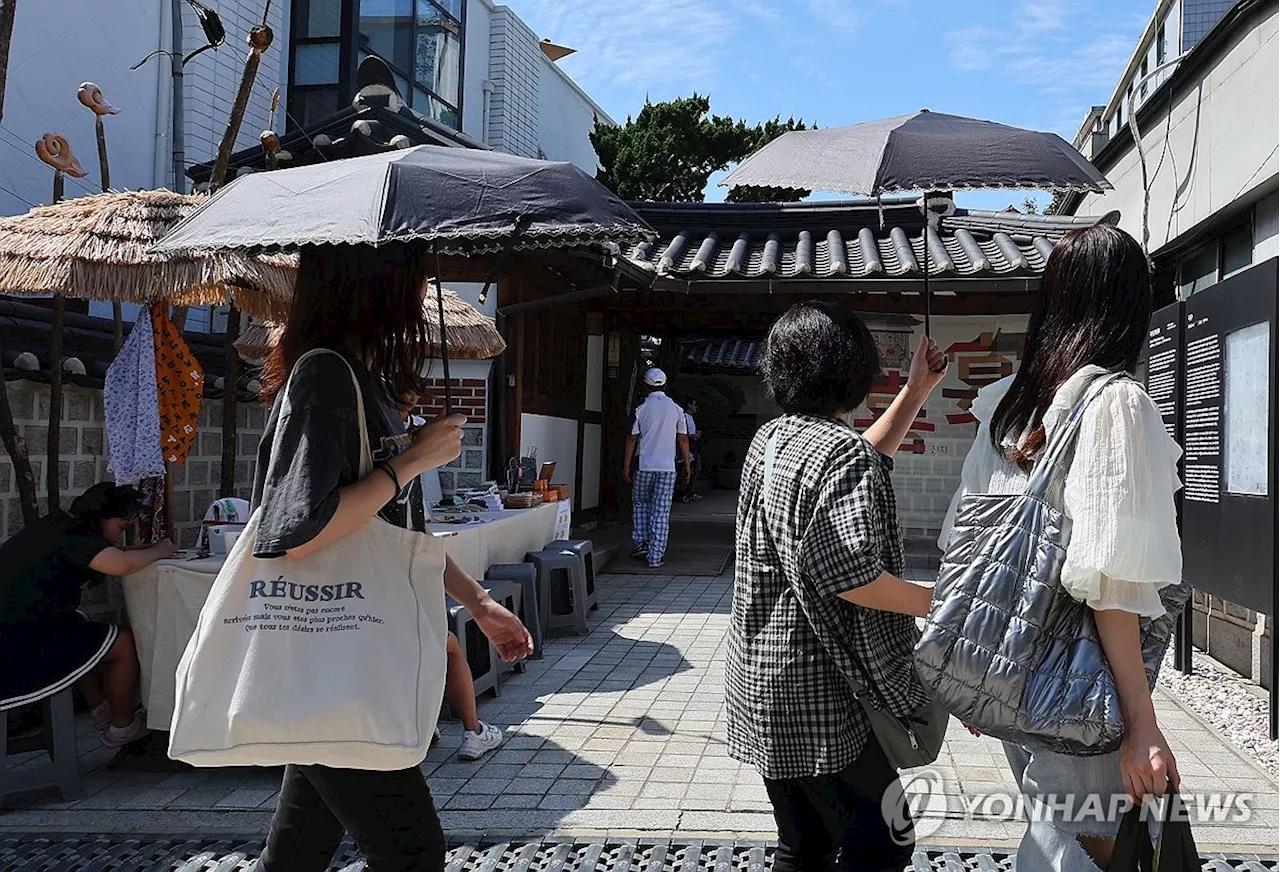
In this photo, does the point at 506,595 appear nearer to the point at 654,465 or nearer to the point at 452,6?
the point at 654,465

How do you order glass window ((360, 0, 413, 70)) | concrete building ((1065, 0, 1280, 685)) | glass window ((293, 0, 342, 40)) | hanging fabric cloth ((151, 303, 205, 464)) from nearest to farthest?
hanging fabric cloth ((151, 303, 205, 464))
concrete building ((1065, 0, 1280, 685))
glass window ((293, 0, 342, 40))
glass window ((360, 0, 413, 70))

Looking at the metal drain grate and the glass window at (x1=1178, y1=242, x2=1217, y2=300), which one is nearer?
the metal drain grate

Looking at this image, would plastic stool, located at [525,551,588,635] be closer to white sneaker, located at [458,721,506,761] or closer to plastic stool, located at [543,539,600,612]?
plastic stool, located at [543,539,600,612]

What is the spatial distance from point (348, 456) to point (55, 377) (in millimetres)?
3657

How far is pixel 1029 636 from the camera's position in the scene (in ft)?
6.07

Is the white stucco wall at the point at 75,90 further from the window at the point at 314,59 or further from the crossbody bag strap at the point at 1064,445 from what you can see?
the crossbody bag strap at the point at 1064,445

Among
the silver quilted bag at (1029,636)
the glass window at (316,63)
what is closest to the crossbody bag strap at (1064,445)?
the silver quilted bag at (1029,636)

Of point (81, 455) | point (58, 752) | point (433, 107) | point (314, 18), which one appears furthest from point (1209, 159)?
point (433, 107)

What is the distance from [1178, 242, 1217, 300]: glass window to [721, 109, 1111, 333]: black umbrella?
14.4ft

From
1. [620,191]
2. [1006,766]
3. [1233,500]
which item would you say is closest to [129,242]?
[1006,766]

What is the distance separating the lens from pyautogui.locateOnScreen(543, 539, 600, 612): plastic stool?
24.3 ft

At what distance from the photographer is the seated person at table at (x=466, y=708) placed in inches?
179

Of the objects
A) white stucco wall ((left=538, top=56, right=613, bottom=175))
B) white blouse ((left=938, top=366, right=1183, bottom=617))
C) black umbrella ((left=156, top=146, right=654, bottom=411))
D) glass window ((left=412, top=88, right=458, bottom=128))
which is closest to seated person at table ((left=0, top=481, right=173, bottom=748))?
black umbrella ((left=156, top=146, right=654, bottom=411))

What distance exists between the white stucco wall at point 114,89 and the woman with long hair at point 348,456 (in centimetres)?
750
